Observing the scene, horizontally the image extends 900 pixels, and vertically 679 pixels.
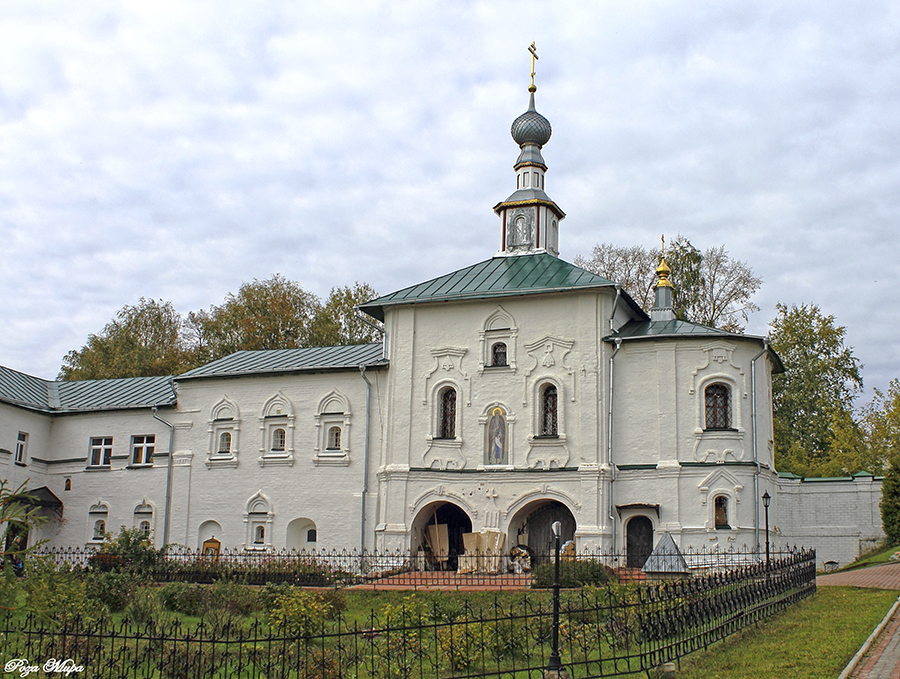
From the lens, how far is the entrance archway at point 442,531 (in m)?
21.6

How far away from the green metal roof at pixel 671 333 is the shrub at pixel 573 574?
5712mm

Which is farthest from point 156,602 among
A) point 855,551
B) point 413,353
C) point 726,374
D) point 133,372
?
point 133,372

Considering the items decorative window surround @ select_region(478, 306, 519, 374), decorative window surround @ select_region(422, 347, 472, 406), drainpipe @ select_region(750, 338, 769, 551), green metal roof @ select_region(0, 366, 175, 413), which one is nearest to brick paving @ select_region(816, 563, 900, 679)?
drainpipe @ select_region(750, 338, 769, 551)

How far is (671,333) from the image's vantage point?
20.5 m

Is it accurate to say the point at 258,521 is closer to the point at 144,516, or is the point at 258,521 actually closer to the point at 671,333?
the point at 144,516

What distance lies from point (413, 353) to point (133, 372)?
1809 cm

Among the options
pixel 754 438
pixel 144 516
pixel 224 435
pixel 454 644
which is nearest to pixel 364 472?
pixel 224 435

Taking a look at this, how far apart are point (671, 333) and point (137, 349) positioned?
24.6 metres

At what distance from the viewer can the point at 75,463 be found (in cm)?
2580

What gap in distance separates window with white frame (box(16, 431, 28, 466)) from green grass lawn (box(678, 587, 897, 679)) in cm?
2088

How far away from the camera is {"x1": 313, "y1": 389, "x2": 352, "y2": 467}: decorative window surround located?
2273cm

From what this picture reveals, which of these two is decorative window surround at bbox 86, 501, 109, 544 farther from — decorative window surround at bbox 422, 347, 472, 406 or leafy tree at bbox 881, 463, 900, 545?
leafy tree at bbox 881, 463, 900, 545

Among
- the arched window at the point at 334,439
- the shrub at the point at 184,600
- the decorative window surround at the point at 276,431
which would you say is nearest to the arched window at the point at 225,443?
the decorative window surround at the point at 276,431

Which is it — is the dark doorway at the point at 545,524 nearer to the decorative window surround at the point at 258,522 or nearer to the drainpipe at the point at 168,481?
the decorative window surround at the point at 258,522
